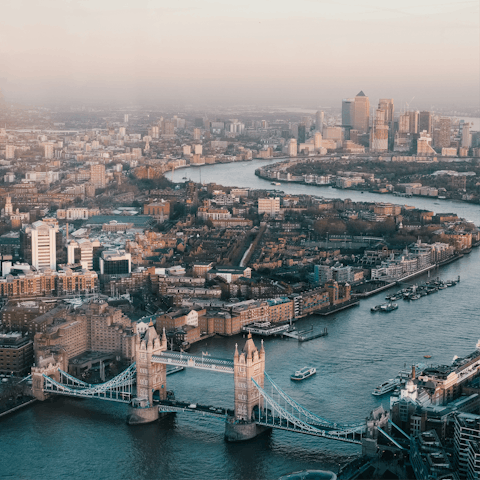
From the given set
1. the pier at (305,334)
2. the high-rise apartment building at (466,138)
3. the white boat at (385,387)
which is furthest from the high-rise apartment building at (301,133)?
the white boat at (385,387)

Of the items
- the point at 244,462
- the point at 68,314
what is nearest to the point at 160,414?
the point at 244,462

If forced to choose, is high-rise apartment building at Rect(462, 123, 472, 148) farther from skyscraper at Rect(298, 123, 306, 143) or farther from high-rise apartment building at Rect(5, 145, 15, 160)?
high-rise apartment building at Rect(5, 145, 15, 160)

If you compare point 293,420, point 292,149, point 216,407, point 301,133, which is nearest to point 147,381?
point 216,407

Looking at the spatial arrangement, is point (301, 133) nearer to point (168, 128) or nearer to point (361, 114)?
point (361, 114)

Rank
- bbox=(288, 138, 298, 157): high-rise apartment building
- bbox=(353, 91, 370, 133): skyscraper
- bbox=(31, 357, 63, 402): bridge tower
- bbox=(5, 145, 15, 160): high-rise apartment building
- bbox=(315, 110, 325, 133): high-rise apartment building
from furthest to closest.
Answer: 1. bbox=(353, 91, 370, 133): skyscraper
2. bbox=(315, 110, 325, 133): high-rise apartment building
3. bbox=(288, 138, 298, 157): high-rise apartment building
4. bbox=(5, 145, 15, 160): high-rise apartment building
5. bbox=(31, 357, 63, 402): bridge tower

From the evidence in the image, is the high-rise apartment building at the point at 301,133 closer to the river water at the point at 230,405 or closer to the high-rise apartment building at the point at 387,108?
the high-rise apartment building at the point at 387,108

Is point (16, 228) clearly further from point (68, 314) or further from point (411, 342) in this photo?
point (411, 342)

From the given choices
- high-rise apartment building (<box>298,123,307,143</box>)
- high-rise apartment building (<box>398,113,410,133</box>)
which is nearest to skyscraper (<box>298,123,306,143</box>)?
high-rise apartment building (<box>298,123,307,143</box>)
